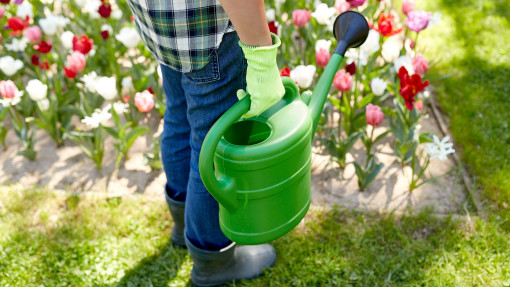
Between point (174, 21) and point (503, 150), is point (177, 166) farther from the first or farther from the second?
point (503, 150)

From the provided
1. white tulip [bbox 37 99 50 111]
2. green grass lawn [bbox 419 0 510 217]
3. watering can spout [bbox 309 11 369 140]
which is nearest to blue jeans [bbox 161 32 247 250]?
watering can spout [bbox 309 11 369 140]

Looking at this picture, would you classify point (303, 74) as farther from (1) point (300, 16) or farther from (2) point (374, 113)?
(1) point (300, 16)

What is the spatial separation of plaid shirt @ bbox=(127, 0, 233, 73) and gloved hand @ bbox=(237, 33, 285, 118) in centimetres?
11

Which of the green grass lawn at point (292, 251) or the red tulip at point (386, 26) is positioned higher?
the red tulip at point (386, 26)

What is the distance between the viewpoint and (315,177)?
2312 mm

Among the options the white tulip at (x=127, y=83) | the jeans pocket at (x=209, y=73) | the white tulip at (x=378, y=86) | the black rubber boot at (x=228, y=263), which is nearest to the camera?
the jeans pocket at (x=209, y=73)

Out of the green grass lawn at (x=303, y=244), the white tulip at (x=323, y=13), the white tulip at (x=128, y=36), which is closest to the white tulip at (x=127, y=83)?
the white tulip at (x=128, y=36)

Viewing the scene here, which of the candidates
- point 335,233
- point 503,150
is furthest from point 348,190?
point 503,150

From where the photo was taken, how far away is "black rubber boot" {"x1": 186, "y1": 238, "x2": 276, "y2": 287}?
1.69 meters

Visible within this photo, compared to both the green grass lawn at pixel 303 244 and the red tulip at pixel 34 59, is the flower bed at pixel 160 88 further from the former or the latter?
the green grass lawn at pixel 303 244

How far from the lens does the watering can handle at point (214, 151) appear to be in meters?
1.12

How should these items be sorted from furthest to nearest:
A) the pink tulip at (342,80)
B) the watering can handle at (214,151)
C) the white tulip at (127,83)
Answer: the white tulip at (127,83), the pink tulip at (342,80), the watering can handle at (214,151)

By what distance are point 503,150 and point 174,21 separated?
1.84 metres

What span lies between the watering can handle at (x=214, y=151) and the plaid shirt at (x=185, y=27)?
Answer: 0.55 ft
